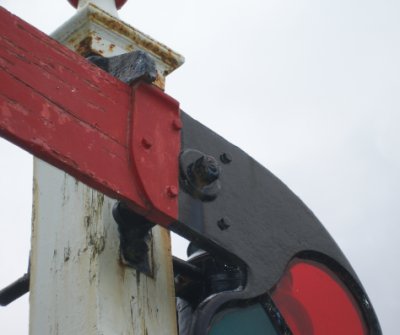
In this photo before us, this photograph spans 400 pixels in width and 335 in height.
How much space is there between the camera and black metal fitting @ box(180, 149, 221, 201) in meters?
1.77

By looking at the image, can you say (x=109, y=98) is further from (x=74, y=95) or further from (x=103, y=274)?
(x=103, y=274)

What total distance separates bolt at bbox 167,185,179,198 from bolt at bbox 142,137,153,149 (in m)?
0.08

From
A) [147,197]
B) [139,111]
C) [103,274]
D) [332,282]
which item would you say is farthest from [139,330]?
[332,282]

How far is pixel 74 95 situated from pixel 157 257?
37cm

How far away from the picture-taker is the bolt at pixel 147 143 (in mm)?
1695

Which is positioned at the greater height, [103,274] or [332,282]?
[332,282]

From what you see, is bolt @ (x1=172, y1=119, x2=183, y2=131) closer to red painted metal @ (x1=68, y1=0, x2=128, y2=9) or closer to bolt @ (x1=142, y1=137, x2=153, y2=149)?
bolt @ (x1=142, y1=137, x2=153, y2=149)

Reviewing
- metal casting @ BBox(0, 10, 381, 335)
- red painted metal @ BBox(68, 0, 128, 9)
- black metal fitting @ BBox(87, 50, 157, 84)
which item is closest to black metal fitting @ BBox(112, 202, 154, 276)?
metal casting @ BBox(0, 10, 381, 335)

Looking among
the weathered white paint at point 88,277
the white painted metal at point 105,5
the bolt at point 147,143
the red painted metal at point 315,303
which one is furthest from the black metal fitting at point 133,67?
the red painted metal at point 315,303

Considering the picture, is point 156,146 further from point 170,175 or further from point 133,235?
point 133,235

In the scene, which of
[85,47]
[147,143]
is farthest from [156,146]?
[85,47]

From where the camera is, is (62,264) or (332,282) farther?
(332,282)

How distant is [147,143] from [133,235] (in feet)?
0.58

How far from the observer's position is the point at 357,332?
1.97 metres
